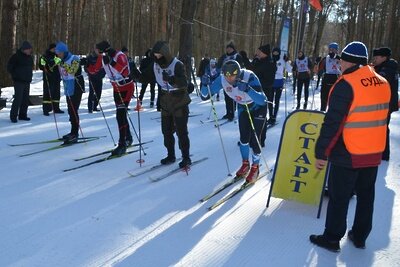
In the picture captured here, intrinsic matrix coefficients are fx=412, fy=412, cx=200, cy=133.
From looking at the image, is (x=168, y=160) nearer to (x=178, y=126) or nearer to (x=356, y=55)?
(x=178, y=126)

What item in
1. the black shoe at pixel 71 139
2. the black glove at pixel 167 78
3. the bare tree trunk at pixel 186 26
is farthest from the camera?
the bare tree trunk at pixel 186 26

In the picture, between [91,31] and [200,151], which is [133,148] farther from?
[91,31]

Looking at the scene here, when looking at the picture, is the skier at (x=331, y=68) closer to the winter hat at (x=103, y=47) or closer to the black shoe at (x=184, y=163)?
the black shoe at (x=184, y=163)

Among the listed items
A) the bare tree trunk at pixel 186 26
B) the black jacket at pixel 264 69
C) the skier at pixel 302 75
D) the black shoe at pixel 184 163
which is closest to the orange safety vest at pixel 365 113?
the black shoe at pixel 184 163

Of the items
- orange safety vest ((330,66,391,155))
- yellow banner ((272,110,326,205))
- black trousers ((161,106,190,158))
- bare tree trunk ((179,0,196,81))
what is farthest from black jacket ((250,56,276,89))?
bare tree trunk ((179,0,196,81))

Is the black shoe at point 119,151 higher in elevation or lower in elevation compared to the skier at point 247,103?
lower

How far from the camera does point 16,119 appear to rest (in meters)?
9.85

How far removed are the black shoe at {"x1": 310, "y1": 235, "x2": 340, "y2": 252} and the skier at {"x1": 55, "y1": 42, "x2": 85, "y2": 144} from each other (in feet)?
17.6

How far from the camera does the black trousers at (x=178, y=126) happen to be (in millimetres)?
6254

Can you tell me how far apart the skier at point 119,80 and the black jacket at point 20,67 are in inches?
142

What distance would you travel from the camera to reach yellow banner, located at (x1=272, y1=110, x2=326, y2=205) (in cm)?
479

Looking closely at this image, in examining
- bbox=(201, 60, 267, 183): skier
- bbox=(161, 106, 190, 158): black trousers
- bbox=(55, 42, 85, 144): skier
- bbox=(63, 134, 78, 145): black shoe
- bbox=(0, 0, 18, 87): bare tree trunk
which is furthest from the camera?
bbox=(0, 0, 18, 87): bare tree trunk

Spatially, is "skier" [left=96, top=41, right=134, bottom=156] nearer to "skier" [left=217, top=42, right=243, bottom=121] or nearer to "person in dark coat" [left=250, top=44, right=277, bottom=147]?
"person in dark coat" [left=250, top=44, right=277, bottom=147]

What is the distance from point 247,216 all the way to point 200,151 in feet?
10.4
